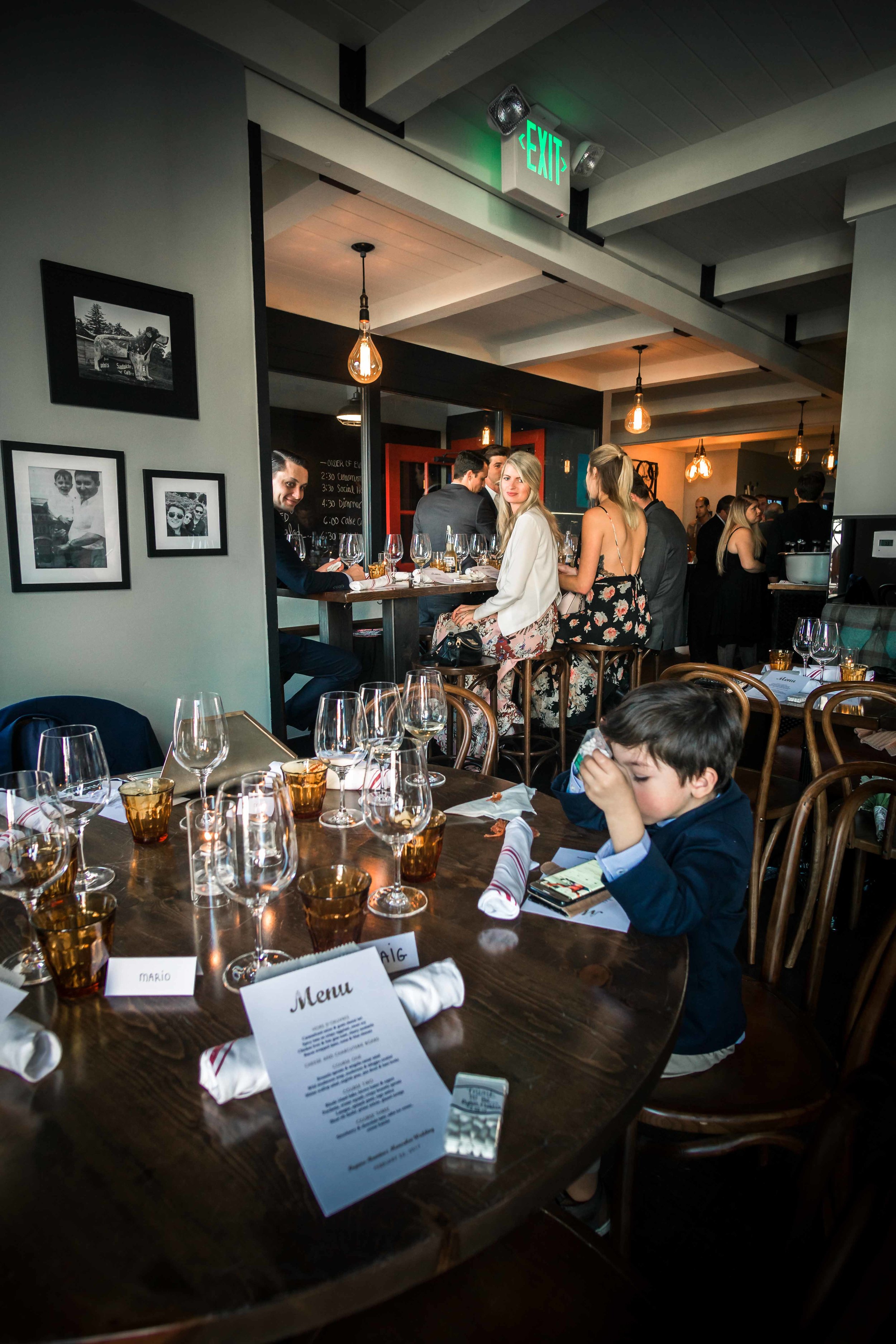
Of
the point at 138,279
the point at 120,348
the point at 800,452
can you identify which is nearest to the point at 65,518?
the point at 120,348

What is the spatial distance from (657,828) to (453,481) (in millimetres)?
4375

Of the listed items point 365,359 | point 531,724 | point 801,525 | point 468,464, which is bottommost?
point 531,724

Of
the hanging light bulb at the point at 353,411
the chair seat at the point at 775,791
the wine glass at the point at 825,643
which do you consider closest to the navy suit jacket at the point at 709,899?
the chair seat at the point at 775,791

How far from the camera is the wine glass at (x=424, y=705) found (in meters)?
1.70

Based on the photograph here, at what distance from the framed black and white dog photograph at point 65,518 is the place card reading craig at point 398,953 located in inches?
82.3

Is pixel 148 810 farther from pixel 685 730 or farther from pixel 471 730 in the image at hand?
pixel 471 730

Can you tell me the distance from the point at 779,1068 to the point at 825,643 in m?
2.20


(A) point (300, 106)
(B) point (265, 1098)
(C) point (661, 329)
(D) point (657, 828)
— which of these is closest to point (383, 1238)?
(B) point (265, 1098)

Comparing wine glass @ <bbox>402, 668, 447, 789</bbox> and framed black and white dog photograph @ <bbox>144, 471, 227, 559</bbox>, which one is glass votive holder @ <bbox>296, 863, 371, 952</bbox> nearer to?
wine glass @ <bbox>402, 668, 447, 789</bbox>

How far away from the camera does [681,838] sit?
1.27m

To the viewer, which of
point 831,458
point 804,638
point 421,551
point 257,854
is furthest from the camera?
point 831,458

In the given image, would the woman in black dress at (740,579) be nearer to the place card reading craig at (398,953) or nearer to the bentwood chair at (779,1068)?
the bentwood chair at (779,1068)

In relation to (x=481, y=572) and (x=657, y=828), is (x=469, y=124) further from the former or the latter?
(x=657, y=828)

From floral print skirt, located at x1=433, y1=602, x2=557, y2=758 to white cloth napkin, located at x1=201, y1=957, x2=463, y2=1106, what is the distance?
2816 mm
